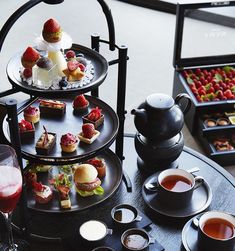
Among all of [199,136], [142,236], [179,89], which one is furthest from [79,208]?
[179,89]

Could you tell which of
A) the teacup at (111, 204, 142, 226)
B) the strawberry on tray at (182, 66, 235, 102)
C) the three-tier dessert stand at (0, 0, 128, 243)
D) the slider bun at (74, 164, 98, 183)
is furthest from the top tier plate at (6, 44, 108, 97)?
the strawberry on tray at (182, 66, 235, 102)

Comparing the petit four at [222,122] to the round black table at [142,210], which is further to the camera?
the petit four at [222,122]

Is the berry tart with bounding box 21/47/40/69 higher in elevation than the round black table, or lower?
higher

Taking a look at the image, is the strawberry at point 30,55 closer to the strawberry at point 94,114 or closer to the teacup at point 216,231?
the strawberry at point 94,114

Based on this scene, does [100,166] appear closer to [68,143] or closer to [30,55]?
[68,143]

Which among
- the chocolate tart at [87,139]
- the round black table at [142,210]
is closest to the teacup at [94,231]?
the round black table at [142,210]

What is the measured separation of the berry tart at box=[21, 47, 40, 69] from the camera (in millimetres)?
1511

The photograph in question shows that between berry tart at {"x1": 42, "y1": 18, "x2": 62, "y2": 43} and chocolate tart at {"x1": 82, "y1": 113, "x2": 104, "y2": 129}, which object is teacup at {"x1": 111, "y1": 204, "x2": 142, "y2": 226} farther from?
berry tart at {"x1": 42, "y1": 18, "x2": 62, "y2": 43}

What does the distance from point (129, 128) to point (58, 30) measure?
4.92 ft

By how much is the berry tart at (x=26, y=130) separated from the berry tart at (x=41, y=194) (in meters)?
0.15

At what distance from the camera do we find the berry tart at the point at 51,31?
1.47m

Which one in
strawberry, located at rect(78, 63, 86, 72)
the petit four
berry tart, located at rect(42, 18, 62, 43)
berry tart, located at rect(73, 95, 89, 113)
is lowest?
the petit four

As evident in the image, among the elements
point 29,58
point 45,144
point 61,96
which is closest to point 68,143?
point 45,144

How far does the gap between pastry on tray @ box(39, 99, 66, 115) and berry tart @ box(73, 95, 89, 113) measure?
4 centimetres
